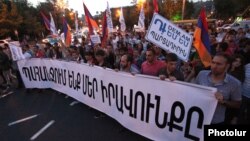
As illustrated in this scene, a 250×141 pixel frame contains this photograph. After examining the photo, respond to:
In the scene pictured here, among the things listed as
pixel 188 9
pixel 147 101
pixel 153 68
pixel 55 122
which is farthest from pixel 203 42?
pixel 188 9

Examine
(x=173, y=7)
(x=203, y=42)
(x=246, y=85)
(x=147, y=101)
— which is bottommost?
(x=147, y=101)

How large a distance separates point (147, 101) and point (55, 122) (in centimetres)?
310

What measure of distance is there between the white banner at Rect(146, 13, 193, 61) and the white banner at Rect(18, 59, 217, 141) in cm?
85

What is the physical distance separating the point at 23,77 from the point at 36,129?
16.9ft

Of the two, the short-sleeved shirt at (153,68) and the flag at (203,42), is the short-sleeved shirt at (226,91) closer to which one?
the flag at (203,42)

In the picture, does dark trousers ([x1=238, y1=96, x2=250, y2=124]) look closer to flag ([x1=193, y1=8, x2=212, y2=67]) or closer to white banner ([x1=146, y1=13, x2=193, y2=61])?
flag ([x1=193, y1=8, x2=212, y2=67])

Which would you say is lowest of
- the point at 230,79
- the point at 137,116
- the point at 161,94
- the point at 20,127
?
the point at 20,127

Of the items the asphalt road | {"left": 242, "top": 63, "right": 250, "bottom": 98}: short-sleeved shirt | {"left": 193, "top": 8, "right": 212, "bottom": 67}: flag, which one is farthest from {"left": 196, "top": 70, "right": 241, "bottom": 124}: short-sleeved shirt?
the asphalt road

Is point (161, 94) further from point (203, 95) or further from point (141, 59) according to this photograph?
point (141, 59)

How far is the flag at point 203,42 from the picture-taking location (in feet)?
21.4

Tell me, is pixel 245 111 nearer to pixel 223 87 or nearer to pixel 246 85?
pixel 246 85

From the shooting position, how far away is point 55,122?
801 centimetres

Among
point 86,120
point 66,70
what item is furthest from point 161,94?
point 66,70

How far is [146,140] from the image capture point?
6.25 meters
